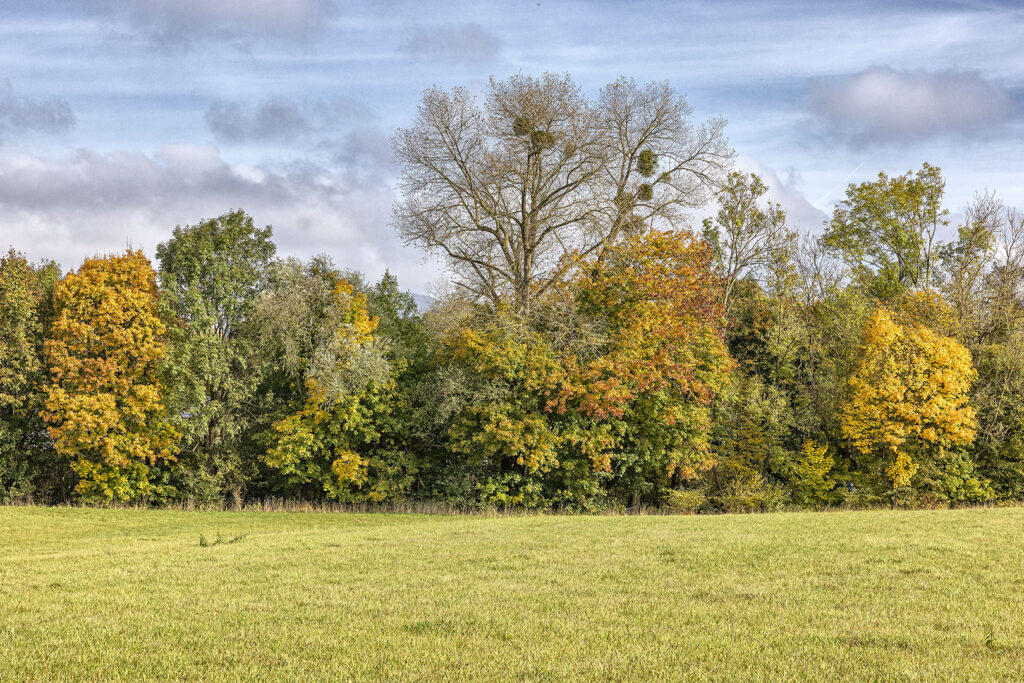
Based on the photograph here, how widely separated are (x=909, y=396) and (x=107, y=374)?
98.2 ft

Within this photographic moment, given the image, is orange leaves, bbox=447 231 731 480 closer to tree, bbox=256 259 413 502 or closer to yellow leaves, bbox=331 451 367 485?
tree, bbox=256 259 413 502

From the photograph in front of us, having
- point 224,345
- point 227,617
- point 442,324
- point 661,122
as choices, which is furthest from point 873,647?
point 661,122

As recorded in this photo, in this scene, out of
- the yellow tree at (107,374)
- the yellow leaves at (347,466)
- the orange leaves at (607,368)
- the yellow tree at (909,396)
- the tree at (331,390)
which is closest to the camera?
the yellow tree at (107,374)

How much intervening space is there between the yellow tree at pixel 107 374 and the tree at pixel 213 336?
90 cm

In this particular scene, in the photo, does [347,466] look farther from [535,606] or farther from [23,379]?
[535,606]

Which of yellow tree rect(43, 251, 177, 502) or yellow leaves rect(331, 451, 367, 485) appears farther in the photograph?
yellow leaves rect(331, 451, 367, 485)

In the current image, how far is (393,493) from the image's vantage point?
32.9m

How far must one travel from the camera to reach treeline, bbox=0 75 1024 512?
30.1 m

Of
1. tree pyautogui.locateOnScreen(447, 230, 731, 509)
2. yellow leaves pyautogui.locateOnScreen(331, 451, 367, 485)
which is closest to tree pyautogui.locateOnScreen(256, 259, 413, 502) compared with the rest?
yellow leaves pyautogui.locateOnScreen(331, 451, 367, 485)

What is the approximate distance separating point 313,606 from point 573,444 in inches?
837

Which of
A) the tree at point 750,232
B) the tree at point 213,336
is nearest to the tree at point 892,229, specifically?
the tree at point 750,232

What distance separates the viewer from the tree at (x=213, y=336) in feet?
100

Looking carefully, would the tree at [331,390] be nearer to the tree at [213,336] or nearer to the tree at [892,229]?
the tree at [213,336]

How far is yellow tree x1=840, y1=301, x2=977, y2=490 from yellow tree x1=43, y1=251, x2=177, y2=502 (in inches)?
1057
